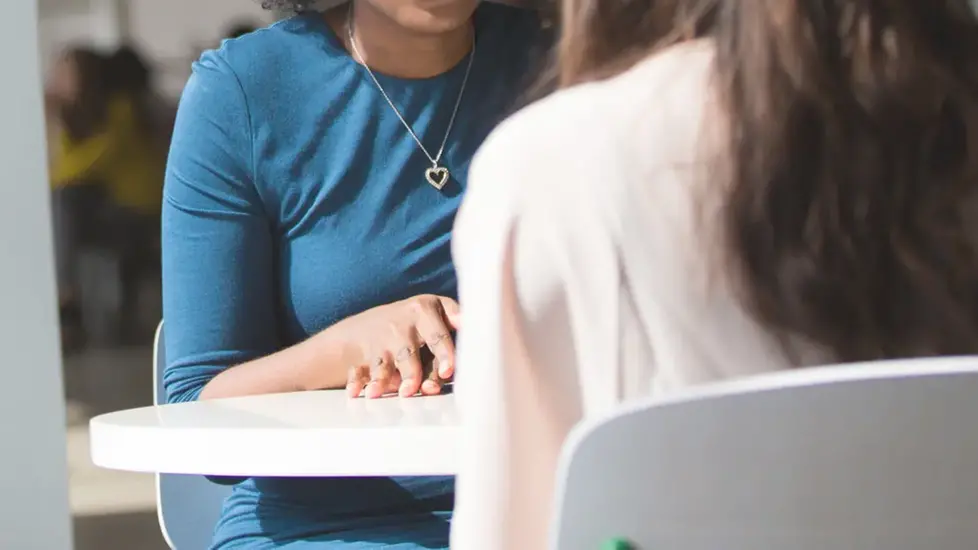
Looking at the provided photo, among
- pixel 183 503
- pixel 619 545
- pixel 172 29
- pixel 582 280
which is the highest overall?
pixel 172 29

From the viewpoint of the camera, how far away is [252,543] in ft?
3.60

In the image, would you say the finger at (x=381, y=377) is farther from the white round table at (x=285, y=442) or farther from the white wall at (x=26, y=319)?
the white wall at (x=26, y=319)

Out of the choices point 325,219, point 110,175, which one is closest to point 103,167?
point 110,175

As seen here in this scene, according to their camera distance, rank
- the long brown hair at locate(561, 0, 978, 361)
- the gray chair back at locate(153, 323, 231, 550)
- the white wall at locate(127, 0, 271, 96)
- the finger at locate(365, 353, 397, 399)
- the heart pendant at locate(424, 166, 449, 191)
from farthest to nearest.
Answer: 1. the white wall at locate(127, 0, 271, 96)
2. the gray chair back at locate(153, 323, 231, 550)
3. the heart pendant at locate(424, 166, 449, 191)
4. the finger at locate(365, 353, 397, 399)
5. the long brown hair at locate(561, 0, 978, 361)

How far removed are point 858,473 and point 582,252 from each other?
0.18 metres

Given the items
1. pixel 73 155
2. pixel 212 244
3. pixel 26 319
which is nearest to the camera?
pixel 212 244

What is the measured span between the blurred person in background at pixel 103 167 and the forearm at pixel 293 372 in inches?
46.3

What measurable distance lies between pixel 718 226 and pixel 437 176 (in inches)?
28.6

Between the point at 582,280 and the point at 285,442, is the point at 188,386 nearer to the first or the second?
the point at 285,442

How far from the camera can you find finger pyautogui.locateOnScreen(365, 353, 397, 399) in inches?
38.9

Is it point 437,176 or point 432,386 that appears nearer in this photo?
point 432,386

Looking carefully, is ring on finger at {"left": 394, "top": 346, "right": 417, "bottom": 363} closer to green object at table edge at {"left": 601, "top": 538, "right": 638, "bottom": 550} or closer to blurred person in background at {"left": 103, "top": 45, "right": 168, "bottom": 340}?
green object at table edge at {"left": 601, "top": 538, "right": 638, "bottom": 550}

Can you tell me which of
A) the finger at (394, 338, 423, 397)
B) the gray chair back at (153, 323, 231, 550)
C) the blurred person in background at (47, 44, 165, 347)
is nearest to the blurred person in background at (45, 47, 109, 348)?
the blurred person in background at (47, 44, 165, 347)

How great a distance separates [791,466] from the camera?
49 cm
